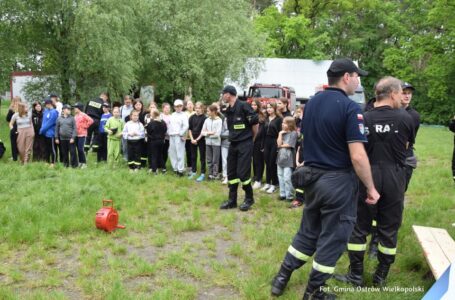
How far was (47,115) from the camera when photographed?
10867 millimetres

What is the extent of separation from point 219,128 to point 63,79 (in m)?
12.6

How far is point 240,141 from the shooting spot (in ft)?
24.4

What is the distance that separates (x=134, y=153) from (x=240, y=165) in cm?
396

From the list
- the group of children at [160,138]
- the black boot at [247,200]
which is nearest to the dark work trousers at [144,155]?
the group of children at [160,138]

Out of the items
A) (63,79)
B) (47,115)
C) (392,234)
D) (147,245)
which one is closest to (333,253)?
(392,234)

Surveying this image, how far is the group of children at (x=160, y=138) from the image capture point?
29.9ft

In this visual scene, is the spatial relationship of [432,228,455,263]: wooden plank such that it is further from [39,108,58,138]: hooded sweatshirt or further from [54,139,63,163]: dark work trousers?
[39,108,58,138]: hooded sweatshirt

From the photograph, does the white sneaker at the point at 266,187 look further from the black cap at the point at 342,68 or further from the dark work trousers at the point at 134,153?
the black cap at the point at 342,68

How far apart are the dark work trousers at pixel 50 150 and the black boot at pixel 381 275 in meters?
9.16

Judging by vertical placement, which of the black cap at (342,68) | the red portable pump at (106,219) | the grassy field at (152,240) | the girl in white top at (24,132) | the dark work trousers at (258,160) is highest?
the black cap at (342,68)

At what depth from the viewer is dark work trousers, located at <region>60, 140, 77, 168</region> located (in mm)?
10594

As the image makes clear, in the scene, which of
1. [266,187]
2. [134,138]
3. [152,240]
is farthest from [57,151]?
[152,240]

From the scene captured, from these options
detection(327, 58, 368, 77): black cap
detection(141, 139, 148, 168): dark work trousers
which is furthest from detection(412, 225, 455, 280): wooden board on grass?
detection(141, 139, 148, 168): dark work trousers

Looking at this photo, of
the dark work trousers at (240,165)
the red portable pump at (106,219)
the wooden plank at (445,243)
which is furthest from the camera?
the dark work trousers at (240,165)
